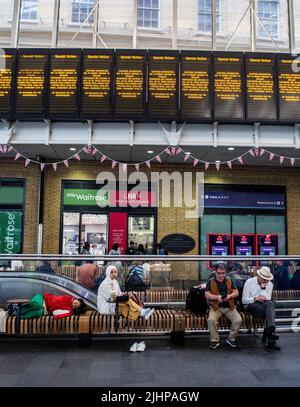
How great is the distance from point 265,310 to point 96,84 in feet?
29.2

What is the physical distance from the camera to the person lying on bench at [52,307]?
6355mm

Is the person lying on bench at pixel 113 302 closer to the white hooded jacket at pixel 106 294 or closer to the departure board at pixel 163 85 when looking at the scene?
the white hooded jacket at pixel 106 294

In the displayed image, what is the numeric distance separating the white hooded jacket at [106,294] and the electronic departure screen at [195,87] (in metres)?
7.11

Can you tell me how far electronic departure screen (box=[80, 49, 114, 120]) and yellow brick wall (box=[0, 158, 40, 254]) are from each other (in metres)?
4.75

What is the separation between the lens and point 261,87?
1248cm

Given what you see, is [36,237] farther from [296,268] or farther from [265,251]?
[296,268]

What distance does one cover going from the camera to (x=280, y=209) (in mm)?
16844

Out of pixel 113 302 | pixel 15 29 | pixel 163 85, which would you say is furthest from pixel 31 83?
pixel 113 302

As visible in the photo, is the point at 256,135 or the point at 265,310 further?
the point at 256,135

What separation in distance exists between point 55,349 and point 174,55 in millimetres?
9750

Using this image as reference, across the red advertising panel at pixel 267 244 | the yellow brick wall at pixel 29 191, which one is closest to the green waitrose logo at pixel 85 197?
the yellow brick wall at pixel 29 191

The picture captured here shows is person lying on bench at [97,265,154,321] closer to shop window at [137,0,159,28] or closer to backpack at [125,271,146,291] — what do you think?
backpack at [125,271,146,291]

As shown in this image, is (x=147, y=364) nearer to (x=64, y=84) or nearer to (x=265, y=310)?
(x=265, y=310)

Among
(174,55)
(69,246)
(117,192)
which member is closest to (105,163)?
(117,192)
